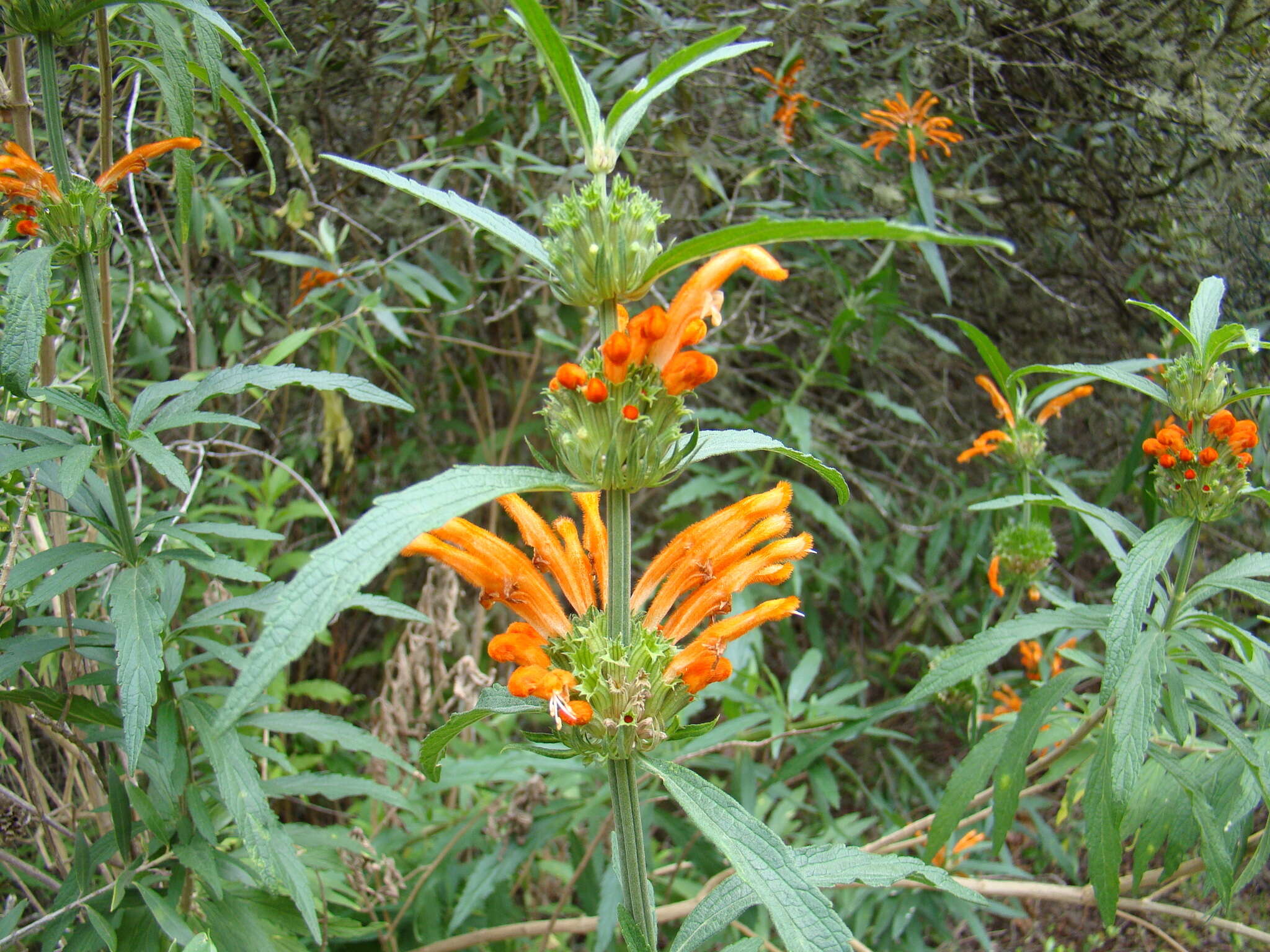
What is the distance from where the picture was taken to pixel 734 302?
123 inches

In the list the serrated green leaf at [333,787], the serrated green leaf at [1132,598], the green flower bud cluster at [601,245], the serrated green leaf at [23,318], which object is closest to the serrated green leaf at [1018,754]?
the serrated green leaf at [1132,598]

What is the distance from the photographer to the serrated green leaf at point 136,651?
110 centimetres

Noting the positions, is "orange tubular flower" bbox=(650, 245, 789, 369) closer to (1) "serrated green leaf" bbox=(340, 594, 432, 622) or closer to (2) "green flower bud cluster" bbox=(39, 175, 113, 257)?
(1) "serrated green leaf" bbox=(340, 594, 432, 622)

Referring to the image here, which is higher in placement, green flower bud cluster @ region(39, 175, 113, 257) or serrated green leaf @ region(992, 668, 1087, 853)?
green flower bud cluster @ region(39, 175, 113, 257)

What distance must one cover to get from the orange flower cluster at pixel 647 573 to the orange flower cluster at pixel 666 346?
0.26 meters

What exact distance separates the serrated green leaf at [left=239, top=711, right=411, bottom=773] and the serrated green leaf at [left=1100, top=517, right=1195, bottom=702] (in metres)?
1.15

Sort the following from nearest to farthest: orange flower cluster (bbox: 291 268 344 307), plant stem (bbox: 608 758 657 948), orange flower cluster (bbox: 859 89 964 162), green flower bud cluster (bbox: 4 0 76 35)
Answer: plant stem (bbox: 608 758 657 948), green flower bud cluster (bbox: 4 0 76 35), orange flower cluster (bbox: 291 268 344 307), orange flower cluster (bbox: 859 89 964 162)

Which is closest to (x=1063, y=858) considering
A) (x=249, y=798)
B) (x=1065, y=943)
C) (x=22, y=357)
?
(x=1065, y=943)

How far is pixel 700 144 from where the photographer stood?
10.1 feet

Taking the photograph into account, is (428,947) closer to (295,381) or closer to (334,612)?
(295,381)

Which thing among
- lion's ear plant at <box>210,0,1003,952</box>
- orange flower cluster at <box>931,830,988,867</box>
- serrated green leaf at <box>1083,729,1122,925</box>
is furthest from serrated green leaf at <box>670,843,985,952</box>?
orange flower cluster at <box>931,830,988,867</box>

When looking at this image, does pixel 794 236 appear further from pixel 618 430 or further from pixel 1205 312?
pixel 1205 312

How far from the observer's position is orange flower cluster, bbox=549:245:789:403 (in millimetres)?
908

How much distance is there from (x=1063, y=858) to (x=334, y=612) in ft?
9.28
